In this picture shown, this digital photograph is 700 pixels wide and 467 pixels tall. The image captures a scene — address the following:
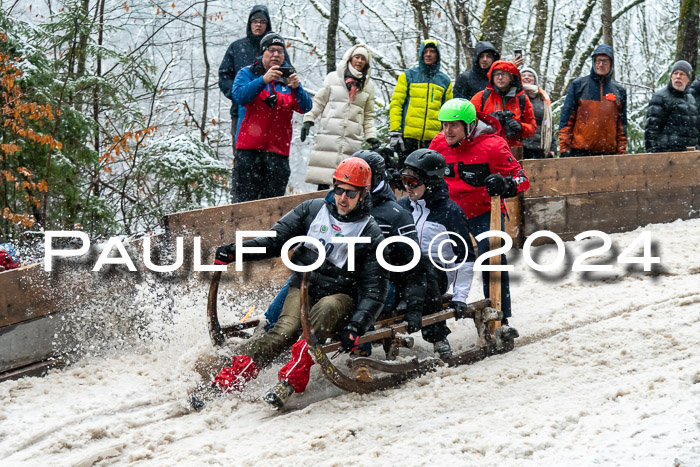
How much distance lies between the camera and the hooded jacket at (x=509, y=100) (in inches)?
294

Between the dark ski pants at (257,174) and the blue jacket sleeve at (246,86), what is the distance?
19.1 inches

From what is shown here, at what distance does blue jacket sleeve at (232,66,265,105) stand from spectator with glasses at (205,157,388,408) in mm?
2065

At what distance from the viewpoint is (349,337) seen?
15.5 feet

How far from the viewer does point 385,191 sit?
5.43 metres

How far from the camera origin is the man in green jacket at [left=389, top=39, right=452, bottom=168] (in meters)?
8.05

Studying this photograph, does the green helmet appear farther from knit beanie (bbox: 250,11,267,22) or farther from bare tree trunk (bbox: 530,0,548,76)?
bare tree trunk (bbox: 530,0,548,76)

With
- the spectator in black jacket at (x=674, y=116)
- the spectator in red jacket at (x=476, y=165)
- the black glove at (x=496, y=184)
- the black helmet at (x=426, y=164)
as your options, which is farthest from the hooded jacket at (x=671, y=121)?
the black helmet at (x=426, y=164)

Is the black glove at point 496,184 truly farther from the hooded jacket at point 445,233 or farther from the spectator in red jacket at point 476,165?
the hooded jacket at point 445,233

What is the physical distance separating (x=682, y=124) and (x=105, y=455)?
8.23m

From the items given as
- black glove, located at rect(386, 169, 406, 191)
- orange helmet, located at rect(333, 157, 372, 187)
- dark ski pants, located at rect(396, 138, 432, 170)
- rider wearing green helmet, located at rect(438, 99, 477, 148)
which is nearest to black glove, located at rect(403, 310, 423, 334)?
orange helmet, located at rect(333, 157, 372, 187)

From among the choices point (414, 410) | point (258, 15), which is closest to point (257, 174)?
point (258, 15)

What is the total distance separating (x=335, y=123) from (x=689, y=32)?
753 cm

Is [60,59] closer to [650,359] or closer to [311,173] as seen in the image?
[311,173]

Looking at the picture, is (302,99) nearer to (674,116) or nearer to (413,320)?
(413,320)
